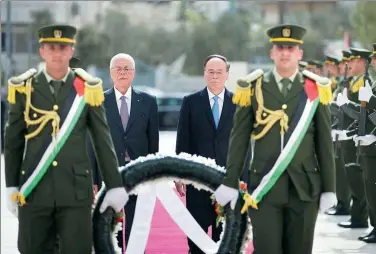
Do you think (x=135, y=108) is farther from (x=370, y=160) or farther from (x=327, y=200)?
(x=370, y=160)

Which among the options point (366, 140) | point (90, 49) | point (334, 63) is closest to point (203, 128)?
point (366, 140)

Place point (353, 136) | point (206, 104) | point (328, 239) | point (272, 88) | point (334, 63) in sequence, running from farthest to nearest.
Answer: point (334, 63)
point (353, 136)
point (328, 239)
point (206, 104)
point (272, 88)

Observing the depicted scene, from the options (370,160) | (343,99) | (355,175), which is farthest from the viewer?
(355,175)

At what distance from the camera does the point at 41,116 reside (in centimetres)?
742

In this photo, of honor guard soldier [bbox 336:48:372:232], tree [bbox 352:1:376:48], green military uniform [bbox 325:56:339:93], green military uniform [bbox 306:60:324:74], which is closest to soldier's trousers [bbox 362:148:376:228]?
honor guard soldier [bbox 336:48:372:232]

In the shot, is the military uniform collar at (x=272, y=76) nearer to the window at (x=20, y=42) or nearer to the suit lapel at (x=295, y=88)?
the suit lapel at (x=295, y=88)

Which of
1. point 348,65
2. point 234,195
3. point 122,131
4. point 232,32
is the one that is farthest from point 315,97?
point 232,32

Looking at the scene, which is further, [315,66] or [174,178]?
[315,66]

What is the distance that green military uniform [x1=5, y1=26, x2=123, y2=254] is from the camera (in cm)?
734

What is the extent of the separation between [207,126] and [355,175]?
432cm

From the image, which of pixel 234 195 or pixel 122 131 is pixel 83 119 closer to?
pixel 234 195

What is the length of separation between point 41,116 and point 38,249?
868 millimetres

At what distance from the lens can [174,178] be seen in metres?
8.27

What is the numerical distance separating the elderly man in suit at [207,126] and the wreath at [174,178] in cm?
135
